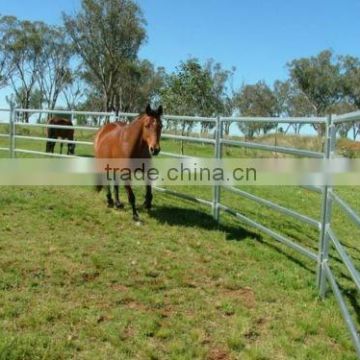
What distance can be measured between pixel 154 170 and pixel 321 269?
12.2ft

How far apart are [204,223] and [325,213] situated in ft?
9.42

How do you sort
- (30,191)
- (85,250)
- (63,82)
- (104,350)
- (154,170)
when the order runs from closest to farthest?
(104,350) → (85,250) → (154,170) → (30,191) → (63,82)

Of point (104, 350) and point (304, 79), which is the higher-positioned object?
point (304, 79)

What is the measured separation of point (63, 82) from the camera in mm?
59156

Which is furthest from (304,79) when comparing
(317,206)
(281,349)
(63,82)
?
(281,349)

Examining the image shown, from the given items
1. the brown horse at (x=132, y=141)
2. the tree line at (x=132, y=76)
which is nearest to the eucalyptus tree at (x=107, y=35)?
the tree line at (x=132, y=76)

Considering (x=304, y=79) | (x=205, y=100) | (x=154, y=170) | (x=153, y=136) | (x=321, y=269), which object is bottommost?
(x=321, y=269)

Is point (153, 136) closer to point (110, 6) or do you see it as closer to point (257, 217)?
point (257, 217)

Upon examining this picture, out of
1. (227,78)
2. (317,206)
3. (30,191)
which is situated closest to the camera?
(30,191)

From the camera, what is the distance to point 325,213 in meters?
4.52

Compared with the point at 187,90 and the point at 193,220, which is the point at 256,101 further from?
the point at 193,220

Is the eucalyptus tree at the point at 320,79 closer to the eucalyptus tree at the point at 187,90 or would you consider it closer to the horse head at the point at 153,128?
the eucalyptus tree at the point at 187,90

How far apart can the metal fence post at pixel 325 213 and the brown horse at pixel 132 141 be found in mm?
2777

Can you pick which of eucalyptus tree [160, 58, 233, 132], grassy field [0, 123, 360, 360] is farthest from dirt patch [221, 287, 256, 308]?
eucalyptus tree [160, 58, 233, 132]
